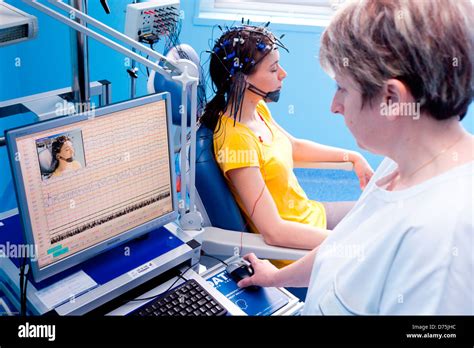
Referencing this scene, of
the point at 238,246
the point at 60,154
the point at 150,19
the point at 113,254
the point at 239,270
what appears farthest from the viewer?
the point at 150,19

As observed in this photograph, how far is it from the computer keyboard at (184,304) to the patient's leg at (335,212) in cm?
90

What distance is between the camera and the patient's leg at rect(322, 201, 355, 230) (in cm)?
209

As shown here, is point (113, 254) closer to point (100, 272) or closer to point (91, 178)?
point (100, 272)

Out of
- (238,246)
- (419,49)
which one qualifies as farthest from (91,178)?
(419,49)

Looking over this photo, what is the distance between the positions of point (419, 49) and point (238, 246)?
976 mm

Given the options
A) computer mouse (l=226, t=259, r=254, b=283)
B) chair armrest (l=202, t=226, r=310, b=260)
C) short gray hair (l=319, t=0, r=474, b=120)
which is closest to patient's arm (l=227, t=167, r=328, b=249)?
chair armrest (l=202, t=226, r=310, b=260)

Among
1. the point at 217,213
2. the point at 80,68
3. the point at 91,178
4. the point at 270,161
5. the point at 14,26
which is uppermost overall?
the point at 14,26

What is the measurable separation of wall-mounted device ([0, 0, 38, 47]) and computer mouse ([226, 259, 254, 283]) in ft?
2.58

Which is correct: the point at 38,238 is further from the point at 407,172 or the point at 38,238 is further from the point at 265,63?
the point at 265,63

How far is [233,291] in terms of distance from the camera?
140cm

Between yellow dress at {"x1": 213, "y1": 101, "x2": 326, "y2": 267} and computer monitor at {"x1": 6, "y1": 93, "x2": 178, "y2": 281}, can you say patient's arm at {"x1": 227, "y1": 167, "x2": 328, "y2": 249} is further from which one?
computer monitor at {"x1": 6, "y1": 93, "x2": 178, "y2": 281}

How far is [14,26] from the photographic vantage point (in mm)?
1233

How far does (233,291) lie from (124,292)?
0.30m

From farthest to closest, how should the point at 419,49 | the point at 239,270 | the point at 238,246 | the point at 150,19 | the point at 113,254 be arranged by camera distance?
the point at 150,19 → the point at 238,246 → the point at 239,270 → the point at 113,254 → the point at 419,49
